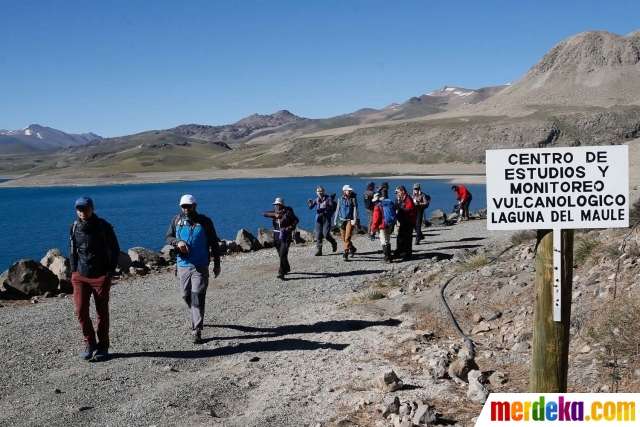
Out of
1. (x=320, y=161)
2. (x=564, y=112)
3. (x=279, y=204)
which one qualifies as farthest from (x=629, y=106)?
(x=279, y=204)

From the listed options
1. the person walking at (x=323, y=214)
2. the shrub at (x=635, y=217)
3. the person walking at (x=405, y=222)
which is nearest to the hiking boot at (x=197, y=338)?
the shrub at (x=635, y=217)

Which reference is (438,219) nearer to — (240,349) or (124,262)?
(124,262)

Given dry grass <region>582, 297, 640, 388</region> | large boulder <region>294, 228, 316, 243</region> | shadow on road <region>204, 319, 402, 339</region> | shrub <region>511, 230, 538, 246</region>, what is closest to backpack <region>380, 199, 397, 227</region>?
shrub <region>511, 230, 538, 246</region>

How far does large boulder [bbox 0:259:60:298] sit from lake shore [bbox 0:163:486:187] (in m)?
76.9

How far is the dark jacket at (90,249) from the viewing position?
25.8 ft

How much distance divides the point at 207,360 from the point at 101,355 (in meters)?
1.32

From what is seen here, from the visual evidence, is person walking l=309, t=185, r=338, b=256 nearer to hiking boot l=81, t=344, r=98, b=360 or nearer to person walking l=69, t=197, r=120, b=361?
person walking l=69, t=197, r=120, b=361

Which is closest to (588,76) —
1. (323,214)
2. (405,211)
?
(323,214)

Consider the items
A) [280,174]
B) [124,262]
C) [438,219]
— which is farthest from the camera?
[280,174]

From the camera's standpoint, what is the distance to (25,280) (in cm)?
1345

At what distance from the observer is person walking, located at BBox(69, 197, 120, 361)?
786 cm

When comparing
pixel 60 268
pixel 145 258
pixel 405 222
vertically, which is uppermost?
pixel 405 222

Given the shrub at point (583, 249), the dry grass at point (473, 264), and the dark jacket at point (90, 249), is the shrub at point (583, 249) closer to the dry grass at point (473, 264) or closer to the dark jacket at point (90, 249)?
the dry grass at point (473, 264)

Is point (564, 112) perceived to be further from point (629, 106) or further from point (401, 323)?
point (401, 323)
